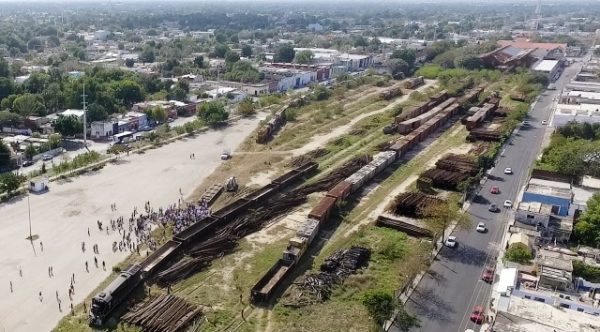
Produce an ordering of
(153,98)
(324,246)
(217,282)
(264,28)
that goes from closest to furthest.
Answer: (217,282) → (324,246) → (153,98) → (264,28)

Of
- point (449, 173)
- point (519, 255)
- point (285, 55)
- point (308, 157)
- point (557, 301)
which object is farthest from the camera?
point (285, 55)

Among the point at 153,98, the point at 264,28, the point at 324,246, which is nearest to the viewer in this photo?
the point at 324,246

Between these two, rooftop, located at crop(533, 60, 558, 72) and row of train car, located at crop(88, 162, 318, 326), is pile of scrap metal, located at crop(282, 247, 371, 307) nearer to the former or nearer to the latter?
row of train car, located at crop(88, 162, 318, 326)

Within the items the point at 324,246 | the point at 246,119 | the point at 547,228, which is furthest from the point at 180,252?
the point at 246,119

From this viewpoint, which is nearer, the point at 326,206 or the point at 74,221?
the point at 74,221

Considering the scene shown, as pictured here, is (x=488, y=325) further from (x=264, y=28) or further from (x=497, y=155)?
(x=264, y=28)

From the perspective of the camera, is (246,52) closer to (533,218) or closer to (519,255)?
(533,218)

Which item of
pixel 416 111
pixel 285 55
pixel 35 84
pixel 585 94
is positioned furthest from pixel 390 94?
pixel 35 84
